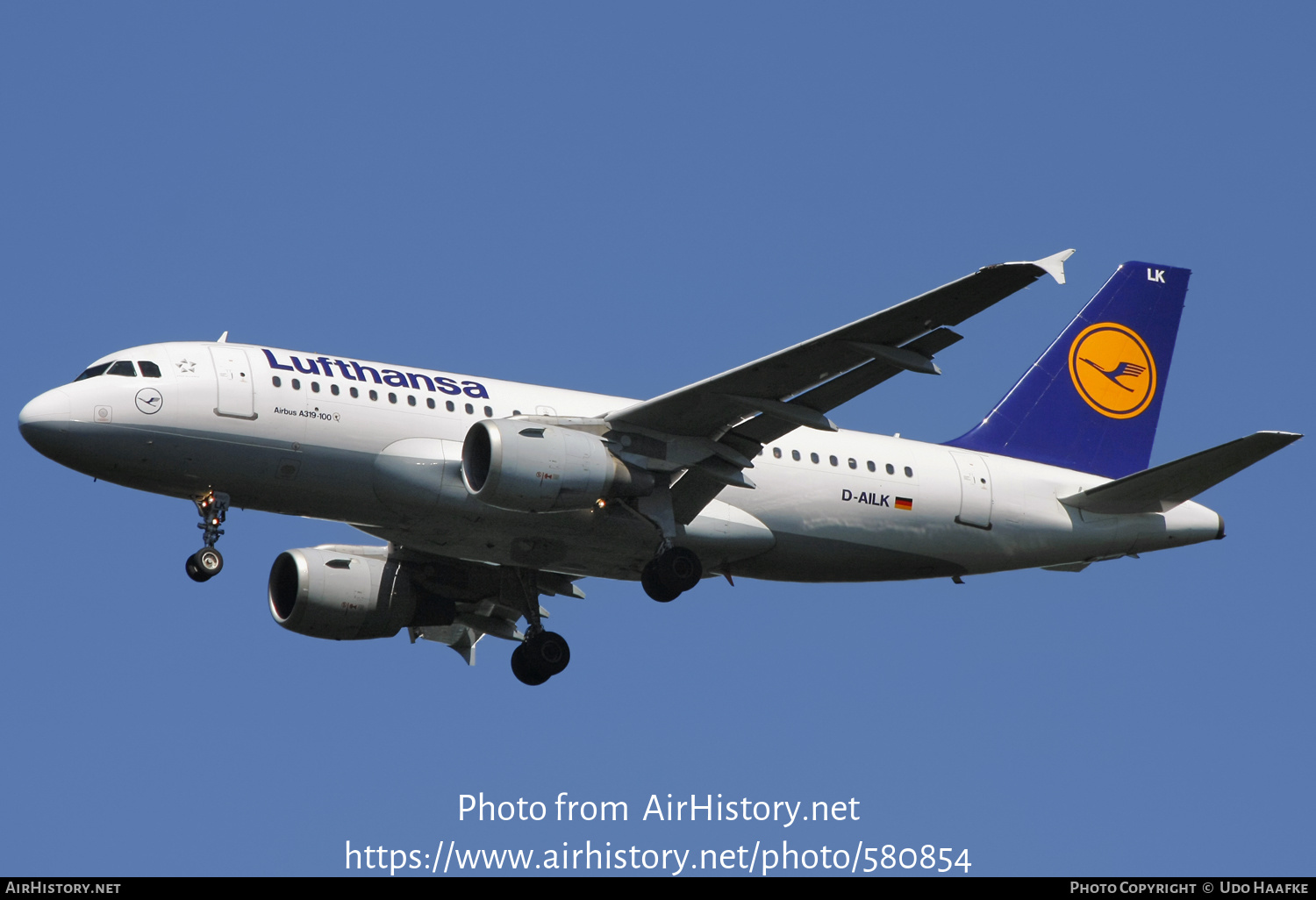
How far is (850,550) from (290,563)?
10.7m

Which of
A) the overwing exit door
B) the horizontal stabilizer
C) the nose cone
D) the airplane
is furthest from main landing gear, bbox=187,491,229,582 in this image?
the horizontal stabilizer

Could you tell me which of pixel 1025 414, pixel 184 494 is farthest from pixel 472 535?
pixel 1025 414

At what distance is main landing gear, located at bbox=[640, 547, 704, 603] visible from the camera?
31.2 metres

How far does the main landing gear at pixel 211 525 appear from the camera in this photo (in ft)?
97.8

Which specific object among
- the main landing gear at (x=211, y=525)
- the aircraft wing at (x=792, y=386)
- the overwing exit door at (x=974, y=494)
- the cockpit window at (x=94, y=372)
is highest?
the overwing exit door at (x=974, y=494)

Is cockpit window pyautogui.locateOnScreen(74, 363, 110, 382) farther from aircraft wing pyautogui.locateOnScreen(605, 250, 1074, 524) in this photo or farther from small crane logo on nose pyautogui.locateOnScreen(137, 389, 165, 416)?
aircraft wing pyautogui.locateOnScreen(605, 250, 1074, 524)

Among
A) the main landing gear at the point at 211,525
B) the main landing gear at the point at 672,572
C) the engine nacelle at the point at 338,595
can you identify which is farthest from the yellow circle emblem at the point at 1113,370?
the main landing gear at the point at 211,525

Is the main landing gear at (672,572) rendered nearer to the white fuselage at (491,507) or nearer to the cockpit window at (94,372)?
the white fuselage at (491,507)

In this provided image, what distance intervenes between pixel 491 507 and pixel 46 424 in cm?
731

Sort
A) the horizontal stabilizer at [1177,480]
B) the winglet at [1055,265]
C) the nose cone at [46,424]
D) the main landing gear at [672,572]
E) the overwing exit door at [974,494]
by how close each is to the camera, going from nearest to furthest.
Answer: the winglet at [1055,265] → the nose cone at [46,424] → the horizontal stabilizer at [1177,480] → the main landing gear at [672,572] → the overwing exit door at [974,494]

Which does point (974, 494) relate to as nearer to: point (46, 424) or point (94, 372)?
point (94, 372)

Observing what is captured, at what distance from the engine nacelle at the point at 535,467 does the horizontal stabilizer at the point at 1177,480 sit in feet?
33.0

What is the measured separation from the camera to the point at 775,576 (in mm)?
33406

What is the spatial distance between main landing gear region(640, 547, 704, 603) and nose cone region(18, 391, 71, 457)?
32.9 ft
